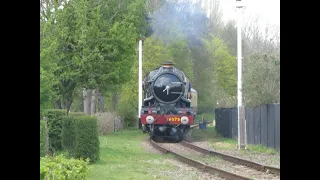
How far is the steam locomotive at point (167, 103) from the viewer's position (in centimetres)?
2145

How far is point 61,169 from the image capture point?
6.60 meters

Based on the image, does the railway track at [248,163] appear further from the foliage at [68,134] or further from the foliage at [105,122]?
the foliage at [105,122]

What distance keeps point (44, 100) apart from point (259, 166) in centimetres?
731

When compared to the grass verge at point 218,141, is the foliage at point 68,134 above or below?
above

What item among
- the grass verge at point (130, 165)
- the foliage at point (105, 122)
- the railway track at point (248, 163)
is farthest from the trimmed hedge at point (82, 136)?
the foliage at point (105, 122)

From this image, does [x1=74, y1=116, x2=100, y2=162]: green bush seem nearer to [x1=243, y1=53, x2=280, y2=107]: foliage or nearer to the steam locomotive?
[x1=243, y1=53, x2=280, y2=107]: foliage

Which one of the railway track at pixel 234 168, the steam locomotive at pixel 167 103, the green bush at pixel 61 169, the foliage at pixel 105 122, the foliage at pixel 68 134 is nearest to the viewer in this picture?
the green bush at pixel 61 169

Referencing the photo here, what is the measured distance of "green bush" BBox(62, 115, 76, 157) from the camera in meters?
13.4

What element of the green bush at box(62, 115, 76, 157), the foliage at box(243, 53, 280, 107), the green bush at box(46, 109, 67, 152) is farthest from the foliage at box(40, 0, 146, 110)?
the foliage at box(243, 53, 280, 107)

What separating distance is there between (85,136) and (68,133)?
0.67 metres

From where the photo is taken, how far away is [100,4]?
19094mm

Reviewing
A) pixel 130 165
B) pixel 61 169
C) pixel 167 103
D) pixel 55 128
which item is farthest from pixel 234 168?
pixel 167 103

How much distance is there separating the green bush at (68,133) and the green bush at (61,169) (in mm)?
5573
